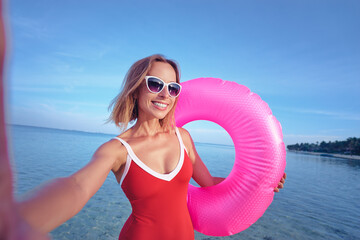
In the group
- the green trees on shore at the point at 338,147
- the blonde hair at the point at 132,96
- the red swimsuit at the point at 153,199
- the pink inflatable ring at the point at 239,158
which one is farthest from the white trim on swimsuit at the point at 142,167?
the green trees on shore at the point at 338,147

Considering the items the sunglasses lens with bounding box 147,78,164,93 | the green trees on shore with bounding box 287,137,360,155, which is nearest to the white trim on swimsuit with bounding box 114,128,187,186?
the sunglasses lens with bounding box 147,78,164,93

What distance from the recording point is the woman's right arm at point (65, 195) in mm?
685

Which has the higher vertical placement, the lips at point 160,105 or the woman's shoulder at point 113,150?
the lips at point 160,105

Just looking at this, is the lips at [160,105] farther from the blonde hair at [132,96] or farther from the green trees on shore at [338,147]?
the green trees on shore at [338,147]

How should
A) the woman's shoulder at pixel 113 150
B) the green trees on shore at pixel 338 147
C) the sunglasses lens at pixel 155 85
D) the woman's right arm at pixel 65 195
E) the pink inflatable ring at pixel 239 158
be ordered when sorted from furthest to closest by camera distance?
the green trees on shore at pixel 338 147
the pink inflatable ring at pixel 239 158
the sunglasses lens at pixel 155 85
the woman's shoulder at pixel 113 150
the woman's right arm at pixel 65 195

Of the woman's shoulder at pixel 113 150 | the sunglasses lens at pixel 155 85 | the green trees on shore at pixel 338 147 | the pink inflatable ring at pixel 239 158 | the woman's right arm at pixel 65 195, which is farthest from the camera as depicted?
the green trees on shore at pixel 338 147

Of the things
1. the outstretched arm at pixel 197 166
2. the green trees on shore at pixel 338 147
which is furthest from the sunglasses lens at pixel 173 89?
the green trees on shore at pixel 338 147

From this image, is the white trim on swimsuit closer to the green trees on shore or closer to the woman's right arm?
the woman's right arm

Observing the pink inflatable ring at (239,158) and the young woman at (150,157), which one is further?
the pink inflatable ring at (239,158)

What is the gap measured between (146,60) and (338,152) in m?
64.0

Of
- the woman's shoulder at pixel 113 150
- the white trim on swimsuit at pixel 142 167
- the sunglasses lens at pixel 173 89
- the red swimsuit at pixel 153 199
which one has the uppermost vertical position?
the sunglasses lens at pixel 173 89

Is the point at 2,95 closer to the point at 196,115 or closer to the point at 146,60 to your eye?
the point at 146,60

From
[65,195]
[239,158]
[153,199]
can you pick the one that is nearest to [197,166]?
[239,158]

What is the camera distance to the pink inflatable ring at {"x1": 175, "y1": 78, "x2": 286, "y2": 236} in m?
1.75
